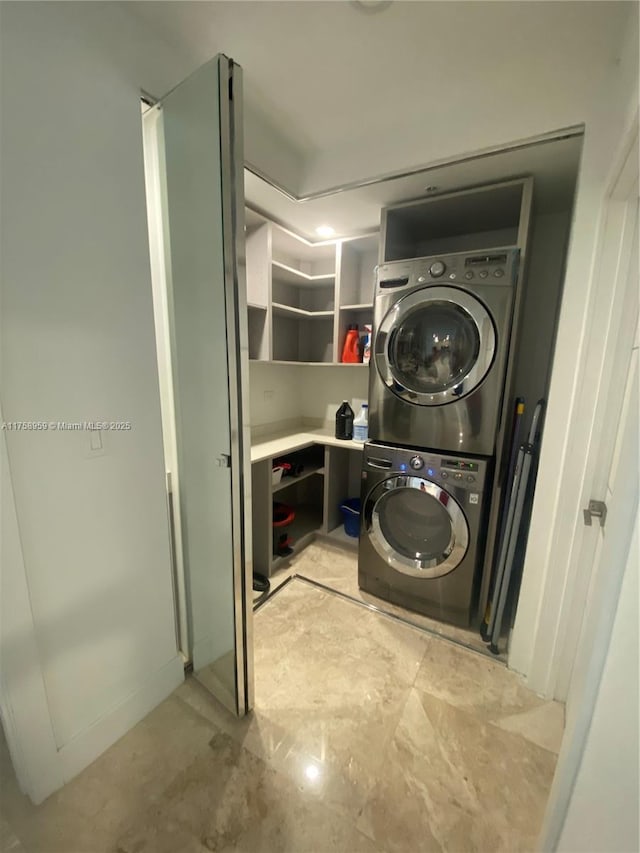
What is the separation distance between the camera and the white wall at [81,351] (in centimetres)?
90

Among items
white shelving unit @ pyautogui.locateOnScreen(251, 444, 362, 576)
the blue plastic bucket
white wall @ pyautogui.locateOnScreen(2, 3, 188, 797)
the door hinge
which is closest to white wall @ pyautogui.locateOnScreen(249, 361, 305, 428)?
white shelving unit @ pyautogui.locateOnScreen(251, 444, 362, 576)

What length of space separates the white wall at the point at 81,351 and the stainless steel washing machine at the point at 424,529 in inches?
45.4

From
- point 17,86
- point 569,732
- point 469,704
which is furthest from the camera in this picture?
point 469,704

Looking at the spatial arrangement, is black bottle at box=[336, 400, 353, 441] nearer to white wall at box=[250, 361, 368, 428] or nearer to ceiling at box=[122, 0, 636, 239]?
white wall at box=[250, 361, 368, 428]

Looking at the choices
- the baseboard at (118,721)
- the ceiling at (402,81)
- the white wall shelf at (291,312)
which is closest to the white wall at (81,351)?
the baseboard at (118,721)

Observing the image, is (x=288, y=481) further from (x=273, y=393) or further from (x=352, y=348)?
(x=352, y=348)

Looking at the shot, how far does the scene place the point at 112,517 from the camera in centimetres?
117

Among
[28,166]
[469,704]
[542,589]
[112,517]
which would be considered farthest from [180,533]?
[542,589]

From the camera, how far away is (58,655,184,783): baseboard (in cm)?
114

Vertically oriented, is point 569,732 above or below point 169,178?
below

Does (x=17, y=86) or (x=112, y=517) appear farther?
(x=112, y=517)

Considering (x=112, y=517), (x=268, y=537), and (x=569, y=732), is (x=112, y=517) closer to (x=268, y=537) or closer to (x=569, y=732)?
(x=268, y=537)

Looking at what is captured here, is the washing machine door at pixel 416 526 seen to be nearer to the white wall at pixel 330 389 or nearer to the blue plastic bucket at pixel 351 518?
the blue plastic bucket at pixel 351 518

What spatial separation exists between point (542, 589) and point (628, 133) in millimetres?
1611
